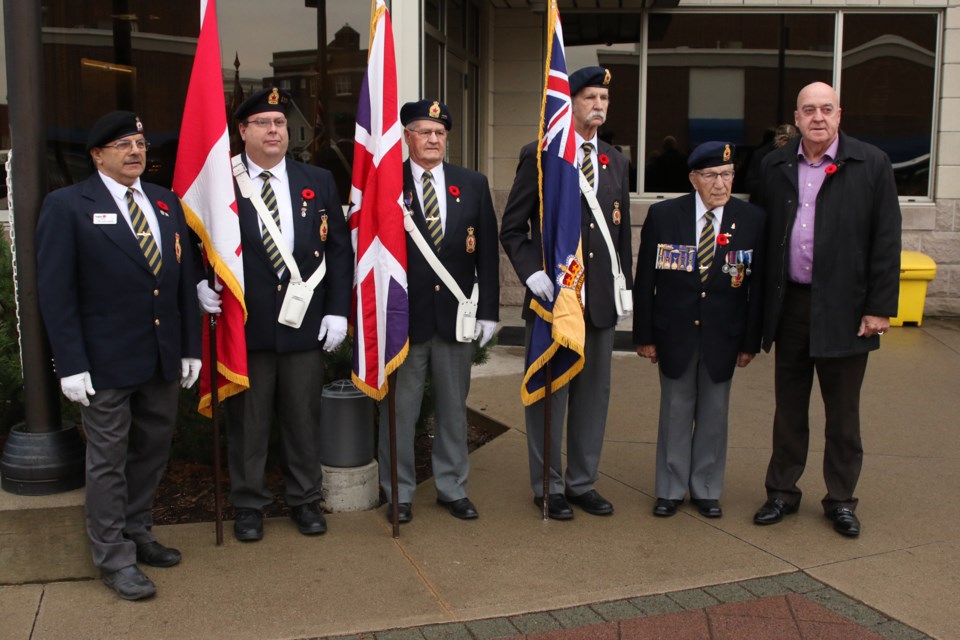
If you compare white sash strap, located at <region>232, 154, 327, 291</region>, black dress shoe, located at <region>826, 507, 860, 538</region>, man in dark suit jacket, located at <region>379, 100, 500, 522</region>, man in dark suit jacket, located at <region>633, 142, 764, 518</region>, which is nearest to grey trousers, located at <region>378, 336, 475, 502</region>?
man in dark suit jacket, located at <region>379, 100, 500, 522</region>

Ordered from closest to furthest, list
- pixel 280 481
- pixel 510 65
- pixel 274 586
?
pixel 274 586, pixel 280 481, pixel 510 65

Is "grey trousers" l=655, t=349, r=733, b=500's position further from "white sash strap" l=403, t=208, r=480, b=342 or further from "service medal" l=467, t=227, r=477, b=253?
"service medal" l=467, t=227, r=477, b=253

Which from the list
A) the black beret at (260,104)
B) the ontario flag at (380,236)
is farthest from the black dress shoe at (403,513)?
the black beret at (260,104)

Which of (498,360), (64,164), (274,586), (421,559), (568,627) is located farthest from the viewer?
(498,360)

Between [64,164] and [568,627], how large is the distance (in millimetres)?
5505

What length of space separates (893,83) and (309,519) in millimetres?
8138

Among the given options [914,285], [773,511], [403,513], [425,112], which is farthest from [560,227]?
[914,285]

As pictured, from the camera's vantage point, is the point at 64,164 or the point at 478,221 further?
the point at 64,164

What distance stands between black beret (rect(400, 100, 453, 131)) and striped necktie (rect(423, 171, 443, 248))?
25cm

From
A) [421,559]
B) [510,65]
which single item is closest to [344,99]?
[510,65]

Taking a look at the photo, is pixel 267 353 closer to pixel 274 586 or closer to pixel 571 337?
pixel 274 586

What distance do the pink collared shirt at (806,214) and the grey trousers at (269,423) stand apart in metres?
2.20

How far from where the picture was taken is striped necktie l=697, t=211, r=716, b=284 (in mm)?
4547

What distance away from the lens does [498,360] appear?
8305 millimetres
